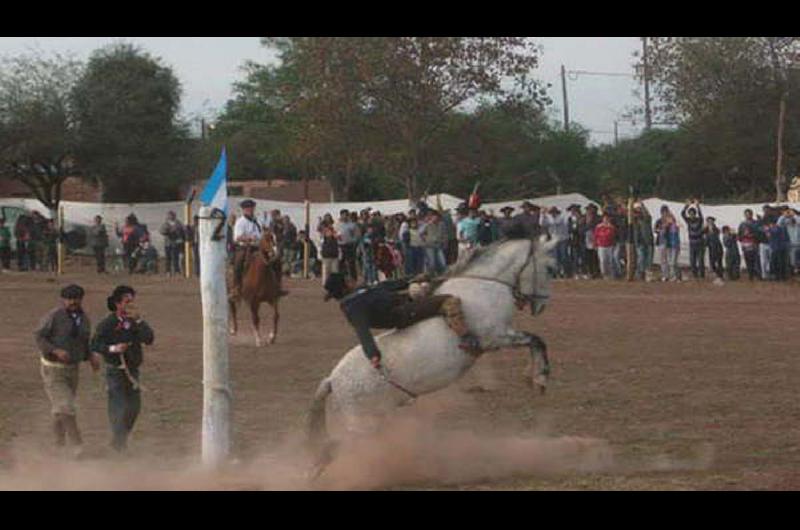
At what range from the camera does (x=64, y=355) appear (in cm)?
1206

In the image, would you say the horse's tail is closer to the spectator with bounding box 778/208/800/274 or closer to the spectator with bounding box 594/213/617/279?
the spectator with bounding box 594/213/617/279

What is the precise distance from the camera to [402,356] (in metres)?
10.4

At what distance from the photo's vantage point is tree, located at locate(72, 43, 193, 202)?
52.3 m

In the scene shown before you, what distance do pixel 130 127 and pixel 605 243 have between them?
83.2 ft

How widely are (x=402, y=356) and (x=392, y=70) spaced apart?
3326cm

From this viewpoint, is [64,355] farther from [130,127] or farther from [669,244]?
[130,127]

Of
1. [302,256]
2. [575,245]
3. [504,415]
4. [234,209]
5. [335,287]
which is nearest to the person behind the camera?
[335,287]

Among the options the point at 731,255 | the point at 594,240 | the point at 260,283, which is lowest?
the point at 260,283

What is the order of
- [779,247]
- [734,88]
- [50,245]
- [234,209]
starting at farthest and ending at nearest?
[734,88]
[234,209]
[50,245]
[779,247]

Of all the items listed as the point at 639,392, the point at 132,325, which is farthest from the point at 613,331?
the point at 132,325

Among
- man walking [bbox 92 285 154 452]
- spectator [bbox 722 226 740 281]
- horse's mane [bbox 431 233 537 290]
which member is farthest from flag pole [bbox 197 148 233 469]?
spectator [bbox 722 226 740 281]

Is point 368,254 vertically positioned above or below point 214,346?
above

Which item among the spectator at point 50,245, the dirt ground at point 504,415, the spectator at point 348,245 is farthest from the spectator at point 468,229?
the spectator at point 50,245

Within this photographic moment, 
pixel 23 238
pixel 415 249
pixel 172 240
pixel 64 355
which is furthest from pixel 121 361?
pixel 23 238
